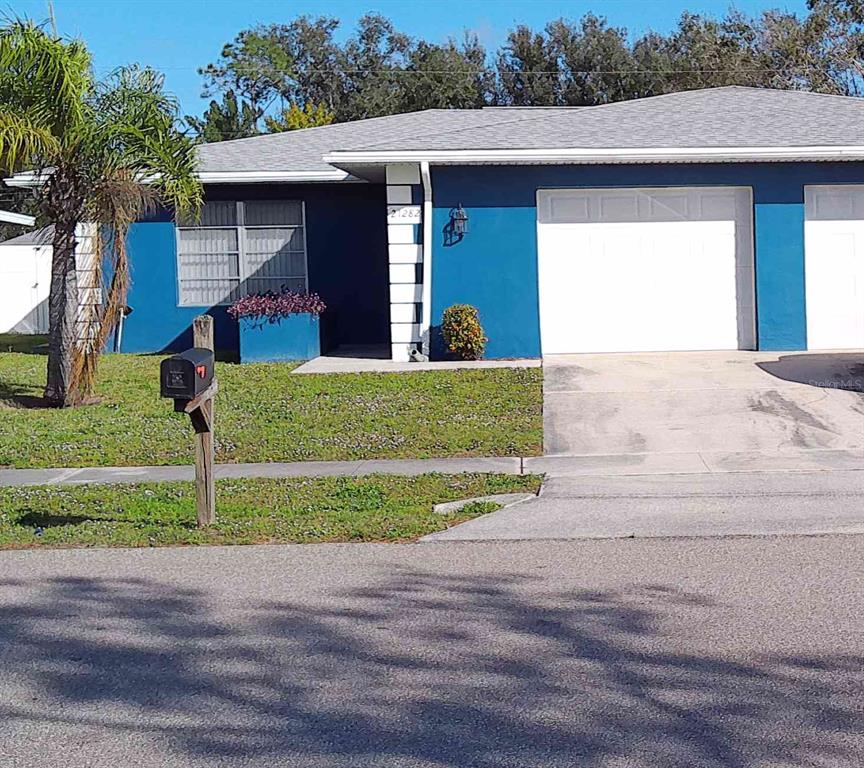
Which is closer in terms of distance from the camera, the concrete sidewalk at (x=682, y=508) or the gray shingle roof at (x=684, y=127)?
the concrete sidewalk at (x=682, y=508)

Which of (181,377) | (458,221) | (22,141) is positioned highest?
(22,141)

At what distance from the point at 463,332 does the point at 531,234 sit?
1749mm

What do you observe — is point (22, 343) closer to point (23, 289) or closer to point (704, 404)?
point (23, 289)

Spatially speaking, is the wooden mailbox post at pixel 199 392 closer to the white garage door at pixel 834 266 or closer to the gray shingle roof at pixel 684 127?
the gray shingle roof at pixel 684 127

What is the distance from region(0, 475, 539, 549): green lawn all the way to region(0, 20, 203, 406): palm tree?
14.5 feet

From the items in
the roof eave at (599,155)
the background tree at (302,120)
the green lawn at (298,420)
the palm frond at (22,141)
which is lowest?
the green lawn at (298,420)

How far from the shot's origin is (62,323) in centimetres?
1463

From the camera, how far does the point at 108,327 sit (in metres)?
14.5

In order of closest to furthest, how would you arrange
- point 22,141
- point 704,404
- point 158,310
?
1. point 22,141
2. point 704,404
3. point 158,310

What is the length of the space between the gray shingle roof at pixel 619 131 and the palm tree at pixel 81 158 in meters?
3.58

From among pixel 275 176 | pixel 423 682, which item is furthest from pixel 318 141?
pixel 423 682

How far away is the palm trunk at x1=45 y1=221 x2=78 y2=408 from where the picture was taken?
1445 cm

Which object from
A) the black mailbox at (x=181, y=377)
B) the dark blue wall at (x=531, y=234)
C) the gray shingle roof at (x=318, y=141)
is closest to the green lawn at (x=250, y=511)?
the black mailbox at (x=181, y=377)

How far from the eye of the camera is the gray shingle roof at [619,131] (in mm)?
16969
